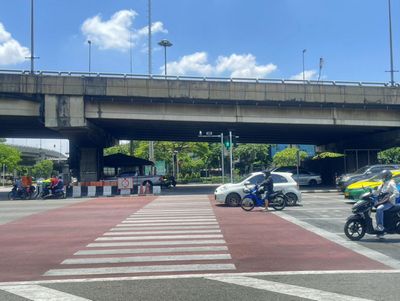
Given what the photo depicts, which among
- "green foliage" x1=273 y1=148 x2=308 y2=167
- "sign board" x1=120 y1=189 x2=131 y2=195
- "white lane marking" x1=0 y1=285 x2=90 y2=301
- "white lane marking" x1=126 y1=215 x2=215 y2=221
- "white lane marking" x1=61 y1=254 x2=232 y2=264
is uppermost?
"green foliage" x1=273 y1=148 x2=308 y2=167

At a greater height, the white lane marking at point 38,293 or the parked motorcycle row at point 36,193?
the parked motorcycle row at point 36,193

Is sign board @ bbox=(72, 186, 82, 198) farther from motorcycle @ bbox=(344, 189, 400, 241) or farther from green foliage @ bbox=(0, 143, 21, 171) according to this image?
green foliage @ bbox=(0, 143, 21, 171)

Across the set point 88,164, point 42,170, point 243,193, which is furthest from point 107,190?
point 42,170

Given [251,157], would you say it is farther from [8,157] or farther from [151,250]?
[151,250]

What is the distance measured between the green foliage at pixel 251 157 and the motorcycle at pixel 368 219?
72849mm

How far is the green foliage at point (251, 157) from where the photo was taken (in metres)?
84.0

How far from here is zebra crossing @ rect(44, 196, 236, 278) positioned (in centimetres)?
764

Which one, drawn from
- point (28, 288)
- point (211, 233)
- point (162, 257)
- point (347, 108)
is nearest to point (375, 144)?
point (347, 108)

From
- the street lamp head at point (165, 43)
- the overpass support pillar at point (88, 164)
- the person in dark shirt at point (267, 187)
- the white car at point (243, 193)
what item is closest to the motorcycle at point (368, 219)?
the person in dark shirt at point (267, 187)

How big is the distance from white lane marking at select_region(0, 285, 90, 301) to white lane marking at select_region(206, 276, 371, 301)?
2195mm

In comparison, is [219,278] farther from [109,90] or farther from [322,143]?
[322,143]

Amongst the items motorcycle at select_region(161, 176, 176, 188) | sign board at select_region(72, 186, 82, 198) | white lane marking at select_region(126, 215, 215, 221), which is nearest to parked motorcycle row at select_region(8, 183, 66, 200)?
sign board at select_region(72, 186, 82, 198)

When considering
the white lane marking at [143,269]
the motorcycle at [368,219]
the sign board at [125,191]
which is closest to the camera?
the white lane marking at [143,269]

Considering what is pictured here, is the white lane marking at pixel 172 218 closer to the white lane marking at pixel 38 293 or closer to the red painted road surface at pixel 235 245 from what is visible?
the red painted road surface at pixel 235 245
